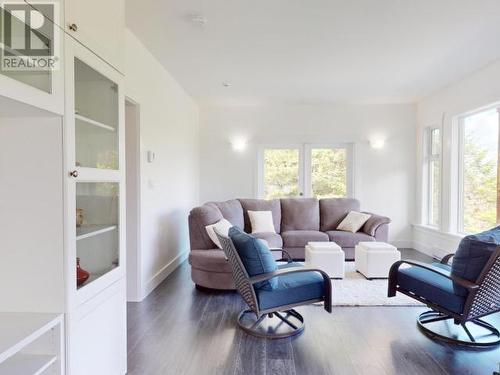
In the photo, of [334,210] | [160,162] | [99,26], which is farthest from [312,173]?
[99,26]

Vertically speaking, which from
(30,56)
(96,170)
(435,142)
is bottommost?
(96,170)

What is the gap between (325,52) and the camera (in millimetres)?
3588

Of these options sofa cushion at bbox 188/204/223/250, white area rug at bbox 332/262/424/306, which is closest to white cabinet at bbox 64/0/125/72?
sofa cushion at bbox 188/204/223/250

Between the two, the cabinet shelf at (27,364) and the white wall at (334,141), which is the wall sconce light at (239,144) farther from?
the cabinet shelf at (27,364)

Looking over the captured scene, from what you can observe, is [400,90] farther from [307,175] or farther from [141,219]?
[141,219]

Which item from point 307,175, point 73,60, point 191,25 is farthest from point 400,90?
point 73,60

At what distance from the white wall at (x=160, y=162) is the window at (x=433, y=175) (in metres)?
4.38

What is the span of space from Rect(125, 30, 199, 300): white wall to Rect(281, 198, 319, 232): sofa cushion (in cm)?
172

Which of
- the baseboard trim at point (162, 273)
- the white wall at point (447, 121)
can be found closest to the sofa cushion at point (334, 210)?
the white wall at point (447, 121)

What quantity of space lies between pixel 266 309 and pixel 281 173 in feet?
13.3

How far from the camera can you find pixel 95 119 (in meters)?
1.81

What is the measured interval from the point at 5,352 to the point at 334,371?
1935 mm

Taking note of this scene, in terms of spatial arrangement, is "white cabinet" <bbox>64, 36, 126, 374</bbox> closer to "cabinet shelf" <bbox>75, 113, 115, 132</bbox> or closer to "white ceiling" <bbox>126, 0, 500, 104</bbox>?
"cabinet shelf" <bbox>75, 113, 115, 132</bbox>

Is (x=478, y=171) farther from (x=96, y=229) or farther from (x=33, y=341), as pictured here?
(x=33, y=341)
